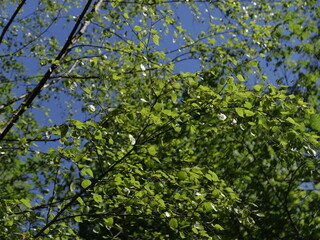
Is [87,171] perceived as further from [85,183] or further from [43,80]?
[43,80]

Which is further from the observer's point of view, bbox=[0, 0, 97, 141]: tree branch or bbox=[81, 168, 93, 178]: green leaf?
bbox=[0, 0, 97, 141]: tree branch

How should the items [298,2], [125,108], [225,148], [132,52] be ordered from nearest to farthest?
[125,108], [132,52], [225,148], [298,2]

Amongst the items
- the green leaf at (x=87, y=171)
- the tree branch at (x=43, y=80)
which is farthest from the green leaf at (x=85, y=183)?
the tree branch at (x=43, y=80)

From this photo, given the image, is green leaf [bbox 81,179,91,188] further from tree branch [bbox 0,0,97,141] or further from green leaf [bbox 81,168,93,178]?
tree branch [bbox 0,0,97,141]

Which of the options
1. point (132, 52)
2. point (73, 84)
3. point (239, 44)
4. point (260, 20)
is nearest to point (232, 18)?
point (239, 44)

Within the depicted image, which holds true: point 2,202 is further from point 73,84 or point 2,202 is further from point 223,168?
point 223,168

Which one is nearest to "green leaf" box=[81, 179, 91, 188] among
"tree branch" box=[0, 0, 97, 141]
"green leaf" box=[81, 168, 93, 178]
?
"green leaf" box=[81, 168, 93, 178]

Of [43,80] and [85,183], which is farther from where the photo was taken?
[43,80]

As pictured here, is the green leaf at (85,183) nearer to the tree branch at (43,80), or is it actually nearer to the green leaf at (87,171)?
the green leaf at (87,171)

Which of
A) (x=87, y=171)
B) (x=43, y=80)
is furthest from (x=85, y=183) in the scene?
(x=43, y=80)

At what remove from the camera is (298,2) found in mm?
9852

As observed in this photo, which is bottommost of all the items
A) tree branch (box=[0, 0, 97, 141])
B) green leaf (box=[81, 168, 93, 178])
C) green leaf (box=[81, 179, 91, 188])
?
green leaf (box=[81, 179, 91, 188])

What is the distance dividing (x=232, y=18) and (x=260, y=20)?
138cm

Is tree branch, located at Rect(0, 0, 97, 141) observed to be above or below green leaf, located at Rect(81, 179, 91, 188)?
above
